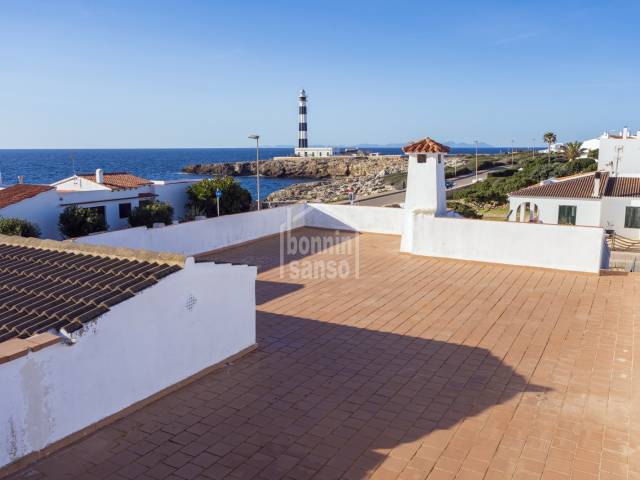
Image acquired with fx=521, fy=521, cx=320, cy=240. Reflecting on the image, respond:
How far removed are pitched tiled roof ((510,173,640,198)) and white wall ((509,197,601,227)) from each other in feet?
1.01

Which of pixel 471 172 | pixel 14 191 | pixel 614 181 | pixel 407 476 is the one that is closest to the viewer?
pixel 407 476

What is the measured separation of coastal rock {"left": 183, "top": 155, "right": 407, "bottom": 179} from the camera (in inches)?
4318

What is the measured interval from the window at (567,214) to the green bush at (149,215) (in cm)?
1924

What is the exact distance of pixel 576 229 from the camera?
13.0m

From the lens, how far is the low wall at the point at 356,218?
18.2 m

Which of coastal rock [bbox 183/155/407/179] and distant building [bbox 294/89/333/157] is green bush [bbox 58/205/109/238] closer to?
coastal rock [bbox 183/155/407/179]

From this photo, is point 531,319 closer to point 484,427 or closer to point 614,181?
point 484,427

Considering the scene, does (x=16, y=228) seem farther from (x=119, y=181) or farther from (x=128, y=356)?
(x=128, y=356)

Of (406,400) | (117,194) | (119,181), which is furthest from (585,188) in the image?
(406,400)

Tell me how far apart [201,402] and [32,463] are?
A: 6.45ft

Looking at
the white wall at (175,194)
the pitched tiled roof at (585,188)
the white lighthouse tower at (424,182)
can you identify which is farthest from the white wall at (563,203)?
the white wall at (175,194)

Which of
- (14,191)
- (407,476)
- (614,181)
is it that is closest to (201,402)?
(407,476)

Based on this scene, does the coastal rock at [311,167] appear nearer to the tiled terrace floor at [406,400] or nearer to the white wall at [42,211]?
the white wall at [42,211]

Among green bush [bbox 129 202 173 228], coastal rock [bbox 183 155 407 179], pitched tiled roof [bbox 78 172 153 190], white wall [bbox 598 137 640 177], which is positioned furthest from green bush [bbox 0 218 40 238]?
coastal rock [bbox 183 155 407 179]
